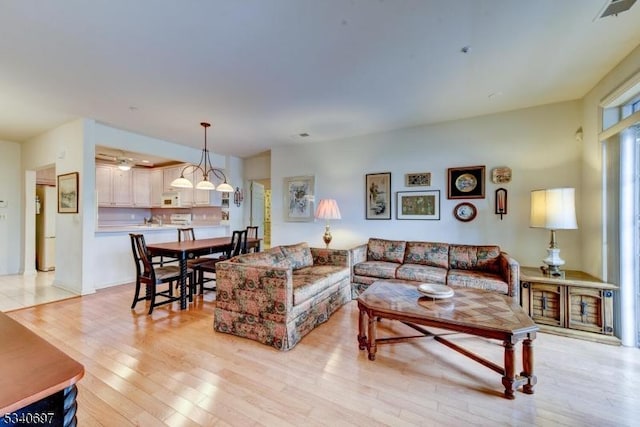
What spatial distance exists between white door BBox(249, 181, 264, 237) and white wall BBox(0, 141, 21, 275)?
4391 millimetres

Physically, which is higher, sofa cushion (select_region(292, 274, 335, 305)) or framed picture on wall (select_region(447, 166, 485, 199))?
framed picture on wall (select_region(447, 166, 485, 199))

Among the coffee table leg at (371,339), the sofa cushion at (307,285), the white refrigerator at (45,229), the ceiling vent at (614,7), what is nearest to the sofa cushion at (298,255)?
the sofa cushion at (307,285)

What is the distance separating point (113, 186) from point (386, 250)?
6.30 metres

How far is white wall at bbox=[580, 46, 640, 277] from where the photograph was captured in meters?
2.88

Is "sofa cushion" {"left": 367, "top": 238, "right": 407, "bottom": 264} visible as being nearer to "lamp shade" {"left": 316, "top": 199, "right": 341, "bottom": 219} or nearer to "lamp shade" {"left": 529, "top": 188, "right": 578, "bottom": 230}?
"lamp shade" {"left": 316, "top": 199, "right": 341, "bottom": 219}

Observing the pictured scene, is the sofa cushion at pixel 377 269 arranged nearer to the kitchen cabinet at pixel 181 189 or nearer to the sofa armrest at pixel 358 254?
the sofa armrest at pixel 358 254

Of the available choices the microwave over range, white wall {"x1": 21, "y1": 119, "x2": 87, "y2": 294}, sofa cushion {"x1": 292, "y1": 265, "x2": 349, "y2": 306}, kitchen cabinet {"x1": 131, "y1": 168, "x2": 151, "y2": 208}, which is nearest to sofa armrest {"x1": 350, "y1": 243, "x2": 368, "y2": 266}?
sofa cushion {"x1": 292, "y1": 265, "x2": 349, "y2": 306}

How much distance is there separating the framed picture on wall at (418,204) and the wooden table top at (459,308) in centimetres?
179

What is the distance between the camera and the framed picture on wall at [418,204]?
424 cm

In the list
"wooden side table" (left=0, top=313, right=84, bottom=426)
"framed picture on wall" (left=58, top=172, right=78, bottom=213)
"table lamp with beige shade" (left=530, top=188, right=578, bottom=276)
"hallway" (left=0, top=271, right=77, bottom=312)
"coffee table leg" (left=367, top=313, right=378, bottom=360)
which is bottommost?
"hallway" (left=0, top=271, right=77, bottom=312)

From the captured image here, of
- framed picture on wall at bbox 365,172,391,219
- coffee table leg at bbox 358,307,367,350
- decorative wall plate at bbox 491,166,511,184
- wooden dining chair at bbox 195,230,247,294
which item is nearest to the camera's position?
coffee table leg at bbox 358,307,367,350

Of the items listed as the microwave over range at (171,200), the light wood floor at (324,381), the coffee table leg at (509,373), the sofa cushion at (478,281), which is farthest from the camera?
the microwave over range at (171,200)

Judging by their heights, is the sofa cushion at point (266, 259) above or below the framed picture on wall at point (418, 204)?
below

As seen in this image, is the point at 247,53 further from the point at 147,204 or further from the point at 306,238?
the point at 147,204
